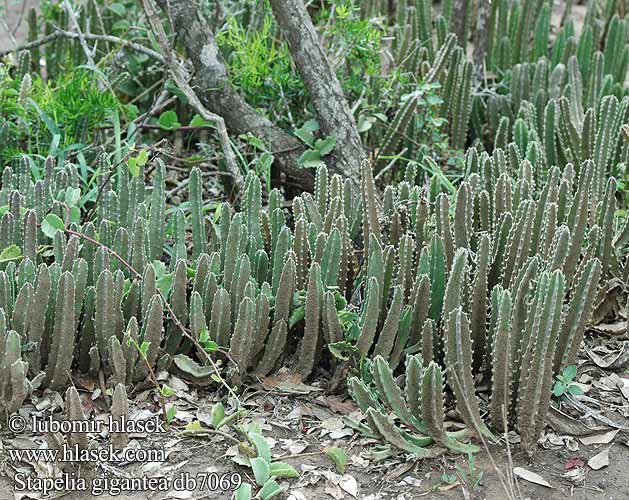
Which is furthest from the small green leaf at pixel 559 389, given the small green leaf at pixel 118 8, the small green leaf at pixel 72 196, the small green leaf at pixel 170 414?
the small green leaf at pixel 118 8

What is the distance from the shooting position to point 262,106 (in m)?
4.73

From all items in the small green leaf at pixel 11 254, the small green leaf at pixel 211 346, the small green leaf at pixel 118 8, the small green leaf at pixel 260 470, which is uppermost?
the small green leaf at pixel 118 8

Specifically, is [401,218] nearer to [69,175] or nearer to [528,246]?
[528,246]

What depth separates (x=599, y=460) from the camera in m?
2.81

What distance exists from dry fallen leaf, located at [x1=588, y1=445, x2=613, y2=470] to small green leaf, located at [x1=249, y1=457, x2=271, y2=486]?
1.01 meters

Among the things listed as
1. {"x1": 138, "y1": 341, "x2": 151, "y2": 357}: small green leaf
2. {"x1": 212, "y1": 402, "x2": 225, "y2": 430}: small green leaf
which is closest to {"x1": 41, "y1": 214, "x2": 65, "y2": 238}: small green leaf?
{"x1": 138, "y1": 341, "x2": 151, "y2": 357}: small green leaf

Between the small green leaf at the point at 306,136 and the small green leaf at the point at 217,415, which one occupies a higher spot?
the small green leaf at the point at 306,136

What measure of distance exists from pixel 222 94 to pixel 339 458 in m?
2.16

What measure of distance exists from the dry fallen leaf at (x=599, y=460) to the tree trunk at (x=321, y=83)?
1749 millimetres

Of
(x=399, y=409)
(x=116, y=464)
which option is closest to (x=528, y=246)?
(x=399, y=409)

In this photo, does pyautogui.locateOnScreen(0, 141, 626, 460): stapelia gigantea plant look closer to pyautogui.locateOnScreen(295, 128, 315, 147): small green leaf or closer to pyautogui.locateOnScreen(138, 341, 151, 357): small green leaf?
pyautogui.locateOnScreen(138, 341, 151, 357): small green leaf

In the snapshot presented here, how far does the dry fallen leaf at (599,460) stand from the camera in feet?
9.15

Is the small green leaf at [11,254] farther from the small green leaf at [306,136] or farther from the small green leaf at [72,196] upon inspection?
the small green leaf at [306,136]

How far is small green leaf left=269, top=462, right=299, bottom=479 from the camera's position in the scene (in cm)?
269
